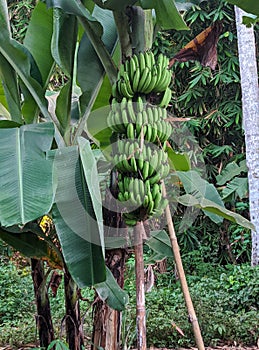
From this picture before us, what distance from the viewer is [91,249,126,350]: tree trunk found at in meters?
1.38

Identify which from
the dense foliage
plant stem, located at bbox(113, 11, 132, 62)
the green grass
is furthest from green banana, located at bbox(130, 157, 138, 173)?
the dense foliage

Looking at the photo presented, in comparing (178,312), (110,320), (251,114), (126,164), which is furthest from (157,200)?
(251,114)

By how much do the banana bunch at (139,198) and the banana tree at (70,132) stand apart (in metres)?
0.09

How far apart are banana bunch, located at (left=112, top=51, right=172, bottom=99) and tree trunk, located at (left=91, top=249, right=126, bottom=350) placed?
49 centimetres

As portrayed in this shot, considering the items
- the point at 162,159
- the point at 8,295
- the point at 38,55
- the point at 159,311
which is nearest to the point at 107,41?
the point at 38,55

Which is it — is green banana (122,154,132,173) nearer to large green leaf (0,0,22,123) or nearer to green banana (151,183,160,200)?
green banana (151,183,160,200)

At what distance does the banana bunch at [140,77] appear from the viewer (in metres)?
1.19

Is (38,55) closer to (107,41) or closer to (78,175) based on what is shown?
(107,41)

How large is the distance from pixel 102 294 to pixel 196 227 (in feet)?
11.9

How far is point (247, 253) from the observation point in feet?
14.7

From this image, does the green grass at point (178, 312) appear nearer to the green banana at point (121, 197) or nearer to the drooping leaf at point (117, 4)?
the green banana at point (121, 197)

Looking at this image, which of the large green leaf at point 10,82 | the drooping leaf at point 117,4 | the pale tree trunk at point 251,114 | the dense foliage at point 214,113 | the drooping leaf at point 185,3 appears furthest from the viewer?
the dense foliage at point 214,113

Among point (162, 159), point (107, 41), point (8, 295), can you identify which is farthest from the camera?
point (8, 295)

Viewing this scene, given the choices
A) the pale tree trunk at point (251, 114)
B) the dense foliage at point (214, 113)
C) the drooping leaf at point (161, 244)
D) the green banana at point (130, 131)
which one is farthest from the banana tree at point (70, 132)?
the dense foliage at point (214, 113)
